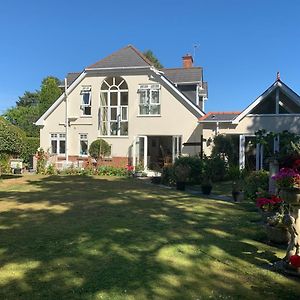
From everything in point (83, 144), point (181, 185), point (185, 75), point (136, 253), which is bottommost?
point (136, 253)

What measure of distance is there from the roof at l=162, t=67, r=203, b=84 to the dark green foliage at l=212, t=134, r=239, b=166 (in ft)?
23.0

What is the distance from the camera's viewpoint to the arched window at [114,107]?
2839 cm

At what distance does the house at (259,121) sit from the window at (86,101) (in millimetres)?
9132

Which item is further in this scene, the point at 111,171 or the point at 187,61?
the point at 187,61

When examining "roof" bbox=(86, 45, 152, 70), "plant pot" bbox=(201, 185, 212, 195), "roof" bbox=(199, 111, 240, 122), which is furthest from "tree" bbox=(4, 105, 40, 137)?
"plant pot" bbox=(201, 185, 212, 195)

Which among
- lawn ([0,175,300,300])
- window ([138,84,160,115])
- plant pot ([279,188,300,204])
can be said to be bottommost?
lawn ([0,175,300,300])

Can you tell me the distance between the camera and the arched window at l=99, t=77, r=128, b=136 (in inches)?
1118

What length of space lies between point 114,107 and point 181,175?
12.2 metres

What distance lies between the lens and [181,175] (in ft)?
59.0

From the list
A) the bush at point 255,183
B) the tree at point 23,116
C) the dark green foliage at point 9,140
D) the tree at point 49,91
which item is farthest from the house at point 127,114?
the tree at point 23,116

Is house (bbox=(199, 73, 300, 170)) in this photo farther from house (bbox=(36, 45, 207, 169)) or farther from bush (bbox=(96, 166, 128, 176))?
bush (bbox=(96, 166, 128, 176))

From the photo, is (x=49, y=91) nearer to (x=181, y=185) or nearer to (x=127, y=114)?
(x=127, y=114)

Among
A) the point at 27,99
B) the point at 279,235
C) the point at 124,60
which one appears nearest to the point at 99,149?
the point at 124,60

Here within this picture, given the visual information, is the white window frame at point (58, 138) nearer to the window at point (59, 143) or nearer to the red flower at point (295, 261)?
the window at point (59, 143)
